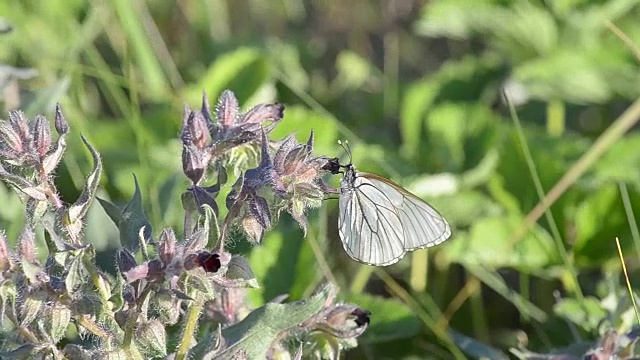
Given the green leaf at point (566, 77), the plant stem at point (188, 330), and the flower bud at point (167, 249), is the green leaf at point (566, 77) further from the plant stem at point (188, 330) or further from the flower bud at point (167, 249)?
the flower bud at point (167, 249)

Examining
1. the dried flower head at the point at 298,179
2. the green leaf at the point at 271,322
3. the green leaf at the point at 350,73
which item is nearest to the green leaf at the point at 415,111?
the green leaf at the point at 350,73

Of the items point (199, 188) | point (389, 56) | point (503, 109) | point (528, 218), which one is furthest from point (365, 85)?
point (199, 188)

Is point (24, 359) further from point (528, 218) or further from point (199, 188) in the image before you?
point (528, 218)

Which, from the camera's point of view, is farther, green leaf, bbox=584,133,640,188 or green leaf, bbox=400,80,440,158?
green leaf, bbox=400,80,440,158

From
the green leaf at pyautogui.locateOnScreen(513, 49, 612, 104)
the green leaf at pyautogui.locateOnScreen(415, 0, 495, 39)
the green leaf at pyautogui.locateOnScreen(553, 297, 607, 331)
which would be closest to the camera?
the green leaf at pyautogui.locateOnScreen(553, 297, 607, 331)

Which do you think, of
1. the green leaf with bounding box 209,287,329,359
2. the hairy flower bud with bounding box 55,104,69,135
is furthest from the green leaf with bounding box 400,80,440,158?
the hairy flower bud with bounding box 55,104,69,135

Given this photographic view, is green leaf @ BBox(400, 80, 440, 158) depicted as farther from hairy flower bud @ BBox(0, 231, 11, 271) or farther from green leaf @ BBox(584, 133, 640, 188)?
hairy flower bud @ BBox(0, 231, 11, 271)
